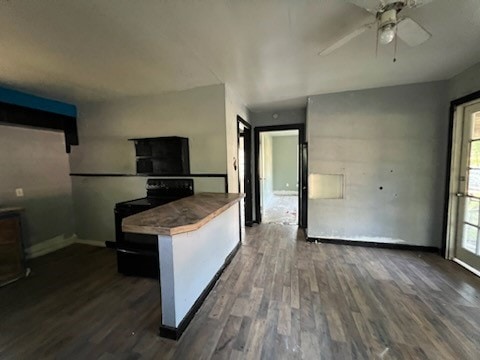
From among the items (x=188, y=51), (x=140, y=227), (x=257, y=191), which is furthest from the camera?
(x=257, y=191)

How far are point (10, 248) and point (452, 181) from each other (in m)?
5.75

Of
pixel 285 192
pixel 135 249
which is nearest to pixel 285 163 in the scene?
pixel 285 192

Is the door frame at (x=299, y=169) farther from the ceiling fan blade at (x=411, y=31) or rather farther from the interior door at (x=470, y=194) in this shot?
the ceiling fan blade at (x=411, y=31)

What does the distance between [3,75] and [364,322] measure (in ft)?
14.7

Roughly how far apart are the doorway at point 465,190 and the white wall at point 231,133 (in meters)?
2.98

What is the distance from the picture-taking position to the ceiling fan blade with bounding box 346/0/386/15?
121 cm

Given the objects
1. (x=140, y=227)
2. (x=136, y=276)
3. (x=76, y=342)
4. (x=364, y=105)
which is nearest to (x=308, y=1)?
(x=140, y=227)

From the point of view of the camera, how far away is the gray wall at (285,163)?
909cm

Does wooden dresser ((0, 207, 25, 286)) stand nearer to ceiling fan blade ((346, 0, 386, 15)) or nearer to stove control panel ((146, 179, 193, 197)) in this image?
stove control panel ((146, 179, 193, 197))

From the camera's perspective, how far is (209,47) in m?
1.95

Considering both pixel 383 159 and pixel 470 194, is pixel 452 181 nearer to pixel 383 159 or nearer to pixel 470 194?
pixel 470 194

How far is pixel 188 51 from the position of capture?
202 centimetres

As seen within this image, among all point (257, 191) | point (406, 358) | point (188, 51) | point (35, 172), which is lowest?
point (406, 358)

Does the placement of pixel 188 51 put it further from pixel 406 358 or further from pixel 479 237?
pixel 479 237
